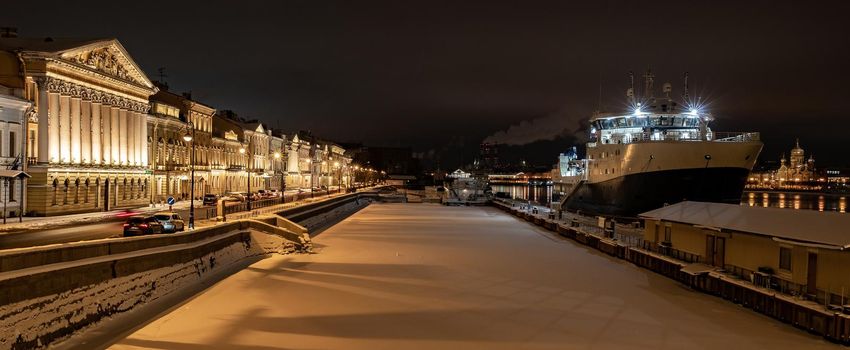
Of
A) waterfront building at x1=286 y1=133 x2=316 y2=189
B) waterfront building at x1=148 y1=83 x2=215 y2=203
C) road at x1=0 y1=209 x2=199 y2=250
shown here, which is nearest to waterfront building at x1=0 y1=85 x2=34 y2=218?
road at x1=0 y1=209 x2=199 y2=250

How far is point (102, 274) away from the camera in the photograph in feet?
63.9

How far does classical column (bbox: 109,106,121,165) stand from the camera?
4316 cm

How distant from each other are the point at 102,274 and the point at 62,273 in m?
2.04

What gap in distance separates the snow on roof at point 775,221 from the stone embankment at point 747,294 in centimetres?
218

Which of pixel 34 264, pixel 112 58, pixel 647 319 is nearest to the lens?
pixel 34 264

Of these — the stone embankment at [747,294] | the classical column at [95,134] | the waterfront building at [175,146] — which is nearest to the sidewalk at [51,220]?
the classical column at [95,134]

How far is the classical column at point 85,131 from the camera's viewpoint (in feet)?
129

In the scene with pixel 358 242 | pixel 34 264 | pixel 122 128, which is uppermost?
pixel 122 128

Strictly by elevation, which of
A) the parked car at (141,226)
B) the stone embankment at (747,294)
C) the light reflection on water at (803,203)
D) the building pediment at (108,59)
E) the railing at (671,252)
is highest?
the building pediment at (108,59)

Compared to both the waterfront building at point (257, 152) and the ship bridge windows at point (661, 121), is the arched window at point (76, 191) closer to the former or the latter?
the waterfront building at point (257, 152)

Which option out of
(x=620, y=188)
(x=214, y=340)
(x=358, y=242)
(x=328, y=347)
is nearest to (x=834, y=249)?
(x=328, y=347)

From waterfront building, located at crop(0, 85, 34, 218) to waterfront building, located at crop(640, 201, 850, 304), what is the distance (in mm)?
36435

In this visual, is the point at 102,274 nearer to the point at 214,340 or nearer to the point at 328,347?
the point at 214,340

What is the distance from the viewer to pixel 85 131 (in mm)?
39750
